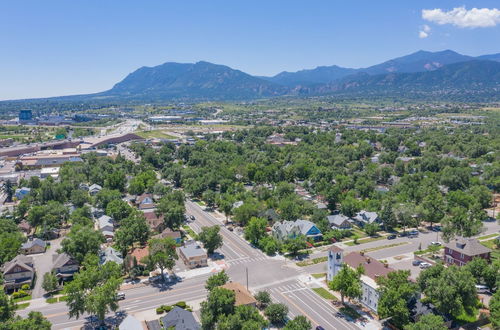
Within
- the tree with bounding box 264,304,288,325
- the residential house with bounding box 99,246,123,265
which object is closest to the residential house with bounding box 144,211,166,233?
the residential house with bounding box 99,246,123,265

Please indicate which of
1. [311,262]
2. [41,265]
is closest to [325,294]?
[311,262]

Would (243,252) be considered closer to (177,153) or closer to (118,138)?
(177,153)

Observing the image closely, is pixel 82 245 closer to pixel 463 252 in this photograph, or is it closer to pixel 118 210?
pixel 118 210

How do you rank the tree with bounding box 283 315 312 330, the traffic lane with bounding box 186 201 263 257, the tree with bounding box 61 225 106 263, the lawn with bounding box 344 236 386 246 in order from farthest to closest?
the lawn with bounding box 344 236 386 246 < the traffic lane with bounding box 186 201 263 257 < the tree with bounding box 61 225 106 263 < the tree with bounding box 283 315 312 330

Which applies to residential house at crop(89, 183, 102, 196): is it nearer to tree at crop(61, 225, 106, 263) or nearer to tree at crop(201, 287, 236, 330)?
tree at crop(61, 225, 106, 263)

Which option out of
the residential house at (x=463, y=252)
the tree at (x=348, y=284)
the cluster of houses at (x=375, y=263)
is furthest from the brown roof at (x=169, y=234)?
the residential house at (x=463, y=252)
